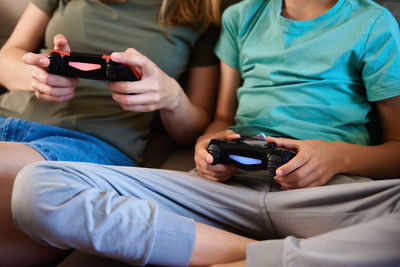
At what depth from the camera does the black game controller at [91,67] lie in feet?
2.53

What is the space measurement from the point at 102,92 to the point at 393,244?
0.79m

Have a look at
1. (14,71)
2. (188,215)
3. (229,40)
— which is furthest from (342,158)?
(14,71)

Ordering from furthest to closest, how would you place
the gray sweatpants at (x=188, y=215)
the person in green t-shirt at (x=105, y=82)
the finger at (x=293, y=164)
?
the person in green t-shirt at (x=105, y=82) → the finger at (x=293, y=164) → the gray sweatpants at (x=188, y=215)

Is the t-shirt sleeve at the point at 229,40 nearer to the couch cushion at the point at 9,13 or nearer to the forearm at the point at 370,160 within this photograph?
the forearm at the point at 370,160

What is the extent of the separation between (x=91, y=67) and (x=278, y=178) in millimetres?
427

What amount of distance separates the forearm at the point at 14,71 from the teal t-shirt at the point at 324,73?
0.58 metres

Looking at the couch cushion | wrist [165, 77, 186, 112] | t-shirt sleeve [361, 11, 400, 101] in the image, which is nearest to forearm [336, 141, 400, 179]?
t-shirt sleeve [361, 11, 400, 101]

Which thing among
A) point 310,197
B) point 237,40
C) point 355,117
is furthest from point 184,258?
point 237,40

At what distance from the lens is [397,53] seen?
822mm

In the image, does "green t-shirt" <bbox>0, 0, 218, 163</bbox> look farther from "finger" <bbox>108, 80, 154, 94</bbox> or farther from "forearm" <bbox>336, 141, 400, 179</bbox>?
"forearm" <bbox>336, 141, 400, 179</bbox>

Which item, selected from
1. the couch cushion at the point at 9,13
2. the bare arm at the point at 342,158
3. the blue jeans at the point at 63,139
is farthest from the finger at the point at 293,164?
the couch cushion at the point at 9,13

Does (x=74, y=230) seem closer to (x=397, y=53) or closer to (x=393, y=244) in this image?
(x=393, y=244)

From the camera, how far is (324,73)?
0.90 meters

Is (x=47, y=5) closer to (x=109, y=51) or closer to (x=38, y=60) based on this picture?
(x=109, y=51)
